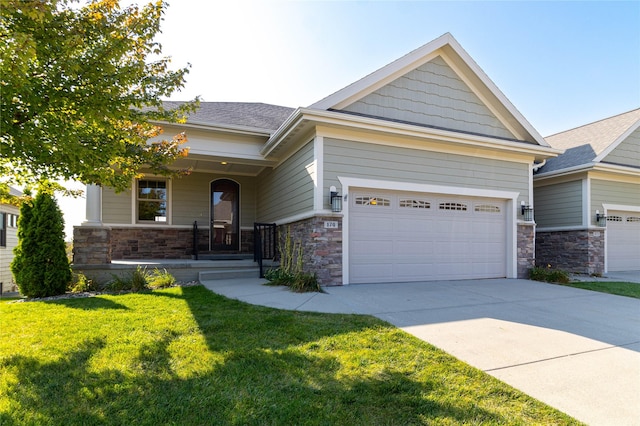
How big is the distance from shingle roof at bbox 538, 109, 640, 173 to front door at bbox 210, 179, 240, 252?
10.6 m

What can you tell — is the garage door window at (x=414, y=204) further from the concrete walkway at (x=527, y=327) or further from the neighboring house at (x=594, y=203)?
the neighboring house at (x=594, y=203)

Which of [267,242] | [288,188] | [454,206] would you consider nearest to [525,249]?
[454,206]

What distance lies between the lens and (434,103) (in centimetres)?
880

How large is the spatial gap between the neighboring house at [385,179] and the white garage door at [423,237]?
0.03m

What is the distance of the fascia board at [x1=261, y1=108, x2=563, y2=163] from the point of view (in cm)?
714

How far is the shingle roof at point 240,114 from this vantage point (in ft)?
30.5

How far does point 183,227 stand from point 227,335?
25.2 ft

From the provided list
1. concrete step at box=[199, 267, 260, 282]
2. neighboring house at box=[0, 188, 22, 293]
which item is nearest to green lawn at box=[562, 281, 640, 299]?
concrete step at box=[199, 267, 260, 282]

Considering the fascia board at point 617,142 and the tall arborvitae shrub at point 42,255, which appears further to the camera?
the fascia board at point 617,142

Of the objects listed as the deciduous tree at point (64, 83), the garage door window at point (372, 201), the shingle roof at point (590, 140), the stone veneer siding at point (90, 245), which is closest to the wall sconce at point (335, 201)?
the garage door window at point (372, 201)

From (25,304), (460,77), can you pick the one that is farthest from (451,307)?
(25,304)

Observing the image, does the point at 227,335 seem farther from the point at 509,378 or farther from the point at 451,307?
the point at 451,307

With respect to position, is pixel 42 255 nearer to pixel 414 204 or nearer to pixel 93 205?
pixel 93 205

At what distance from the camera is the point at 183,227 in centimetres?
1096
